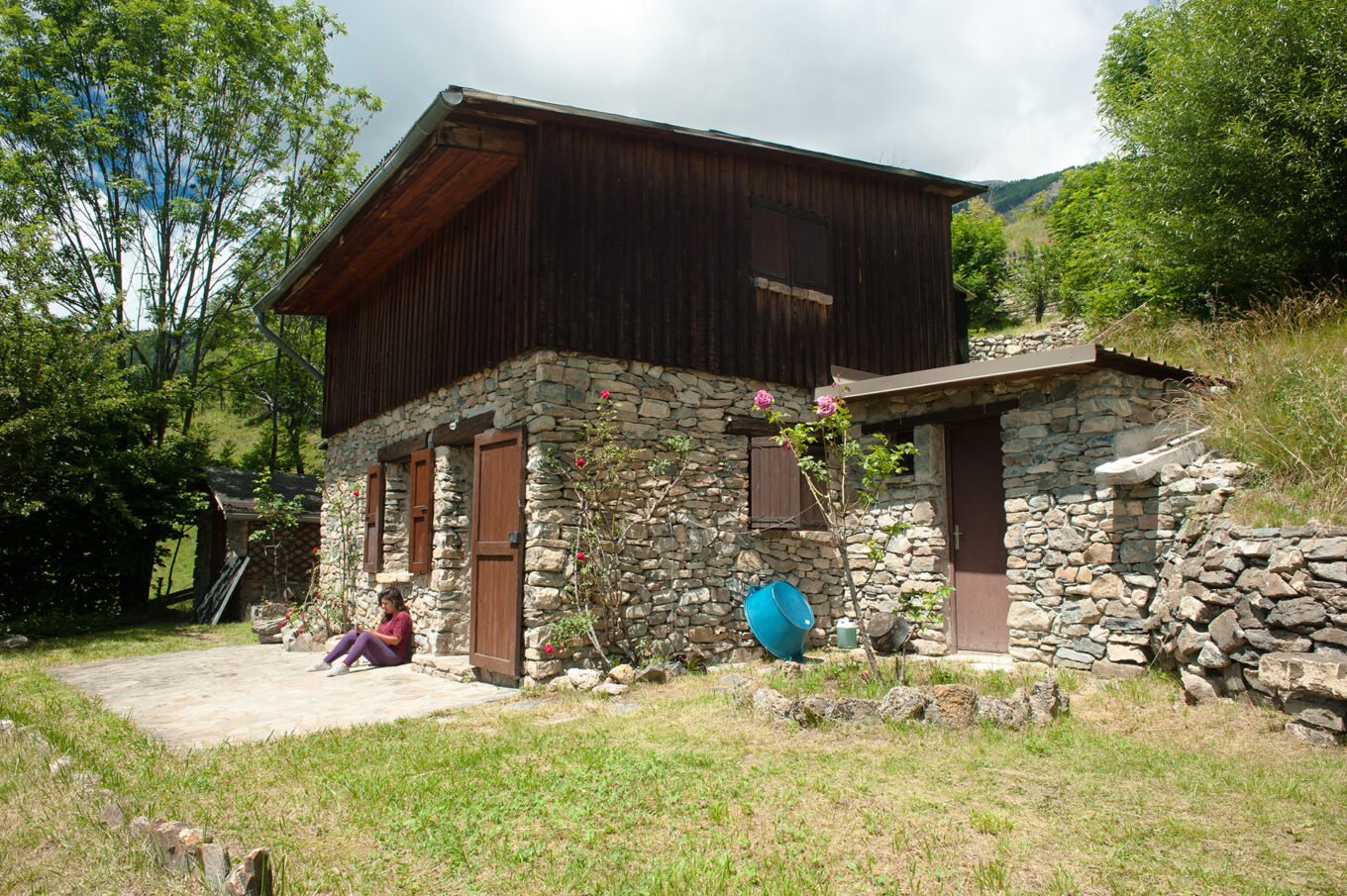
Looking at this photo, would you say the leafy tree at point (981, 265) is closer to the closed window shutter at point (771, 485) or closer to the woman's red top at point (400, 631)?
the closed window shutter at point (771, 485)

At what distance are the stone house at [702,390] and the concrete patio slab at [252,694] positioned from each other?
0.75 meters

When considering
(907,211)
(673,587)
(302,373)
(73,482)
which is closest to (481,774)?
(673,587)

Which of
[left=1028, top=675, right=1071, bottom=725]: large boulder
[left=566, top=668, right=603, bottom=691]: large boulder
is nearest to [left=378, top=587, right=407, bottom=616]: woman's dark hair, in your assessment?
[left=566, top=668, right=603, bottom=691]: large boulder

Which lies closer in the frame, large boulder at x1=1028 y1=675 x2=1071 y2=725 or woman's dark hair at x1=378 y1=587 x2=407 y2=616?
large boulder at x1=1028 y1=675 x2=1071 y2=725

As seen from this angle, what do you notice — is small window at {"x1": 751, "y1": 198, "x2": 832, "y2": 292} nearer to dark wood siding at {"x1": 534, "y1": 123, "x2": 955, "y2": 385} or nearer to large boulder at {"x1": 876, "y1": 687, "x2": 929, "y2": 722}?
dark wood siding at {"x1": 534, "y1": 123, "x2": 955, "y2": 385}

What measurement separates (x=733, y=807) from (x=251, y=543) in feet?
46.8

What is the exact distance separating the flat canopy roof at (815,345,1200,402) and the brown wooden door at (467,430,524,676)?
3.10 metres

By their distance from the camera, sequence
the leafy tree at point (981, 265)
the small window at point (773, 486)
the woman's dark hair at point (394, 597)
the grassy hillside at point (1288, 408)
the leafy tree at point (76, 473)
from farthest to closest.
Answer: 1. the leafy tree at point (981, 265)
2. the leafy tree at point (76, 473)
3. the woman's dark hair at point (394, 597)
4. the small window at point (773, 486)
5. the grassy hillside at point (1288, 408)

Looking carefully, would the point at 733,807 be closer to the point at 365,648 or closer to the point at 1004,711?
the point at 1004,711

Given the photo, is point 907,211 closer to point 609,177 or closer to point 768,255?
point 768,255

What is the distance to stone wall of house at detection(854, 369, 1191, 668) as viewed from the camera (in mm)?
6840

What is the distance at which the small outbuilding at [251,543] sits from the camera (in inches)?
615

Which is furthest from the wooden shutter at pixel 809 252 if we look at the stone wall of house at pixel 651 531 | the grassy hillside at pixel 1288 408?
the grassy hillside at pixel 1288 408

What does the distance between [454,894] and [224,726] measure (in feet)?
12.4
